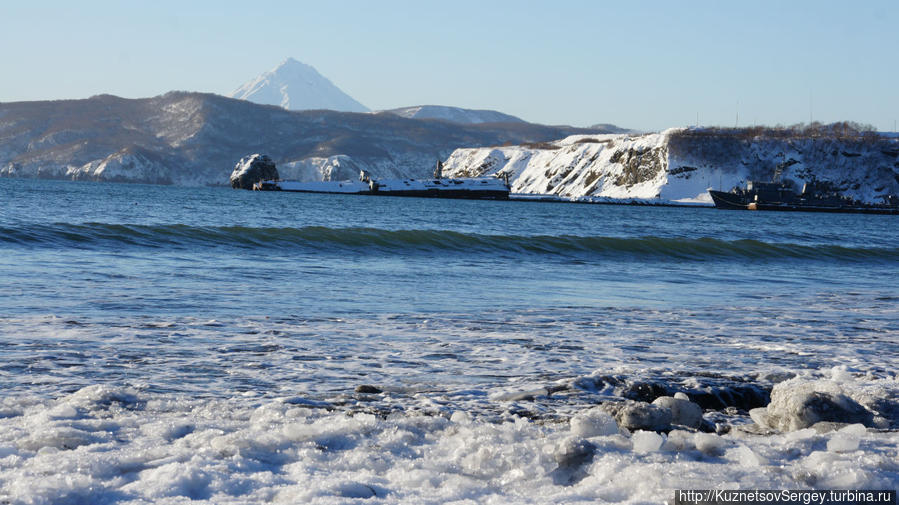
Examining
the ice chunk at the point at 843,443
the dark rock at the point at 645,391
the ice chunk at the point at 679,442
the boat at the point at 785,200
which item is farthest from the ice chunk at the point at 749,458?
the boat at the point at 785,200

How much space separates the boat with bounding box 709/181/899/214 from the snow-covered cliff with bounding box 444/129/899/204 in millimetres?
22857

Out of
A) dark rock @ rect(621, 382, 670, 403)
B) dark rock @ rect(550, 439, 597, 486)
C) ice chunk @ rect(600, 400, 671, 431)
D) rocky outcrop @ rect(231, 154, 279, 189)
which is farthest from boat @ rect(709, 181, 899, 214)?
dark rock @ rect(550, 439, 597, 486)

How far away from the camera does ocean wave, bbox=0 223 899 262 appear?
24328 millimetres

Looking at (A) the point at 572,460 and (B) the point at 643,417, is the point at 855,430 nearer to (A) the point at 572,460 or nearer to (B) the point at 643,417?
(B) the point at 643,417

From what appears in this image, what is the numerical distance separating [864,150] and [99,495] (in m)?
191

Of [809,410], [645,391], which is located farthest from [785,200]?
[809,410]

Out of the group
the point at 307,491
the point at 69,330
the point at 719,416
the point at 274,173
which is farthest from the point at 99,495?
the point at 274,173

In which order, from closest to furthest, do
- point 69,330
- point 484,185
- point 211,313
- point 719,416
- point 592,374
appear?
1. point 719,416
2. point 592,374
3. point 69,330
4. point 211,313
5. point 484,185

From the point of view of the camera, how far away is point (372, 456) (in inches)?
209

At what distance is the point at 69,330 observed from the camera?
9.30 meters

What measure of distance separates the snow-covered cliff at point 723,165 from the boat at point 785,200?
22857 mm

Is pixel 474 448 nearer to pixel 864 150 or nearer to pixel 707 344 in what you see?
pixel 707 344

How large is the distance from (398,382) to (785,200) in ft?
423

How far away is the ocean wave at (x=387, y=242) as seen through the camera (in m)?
24.3
